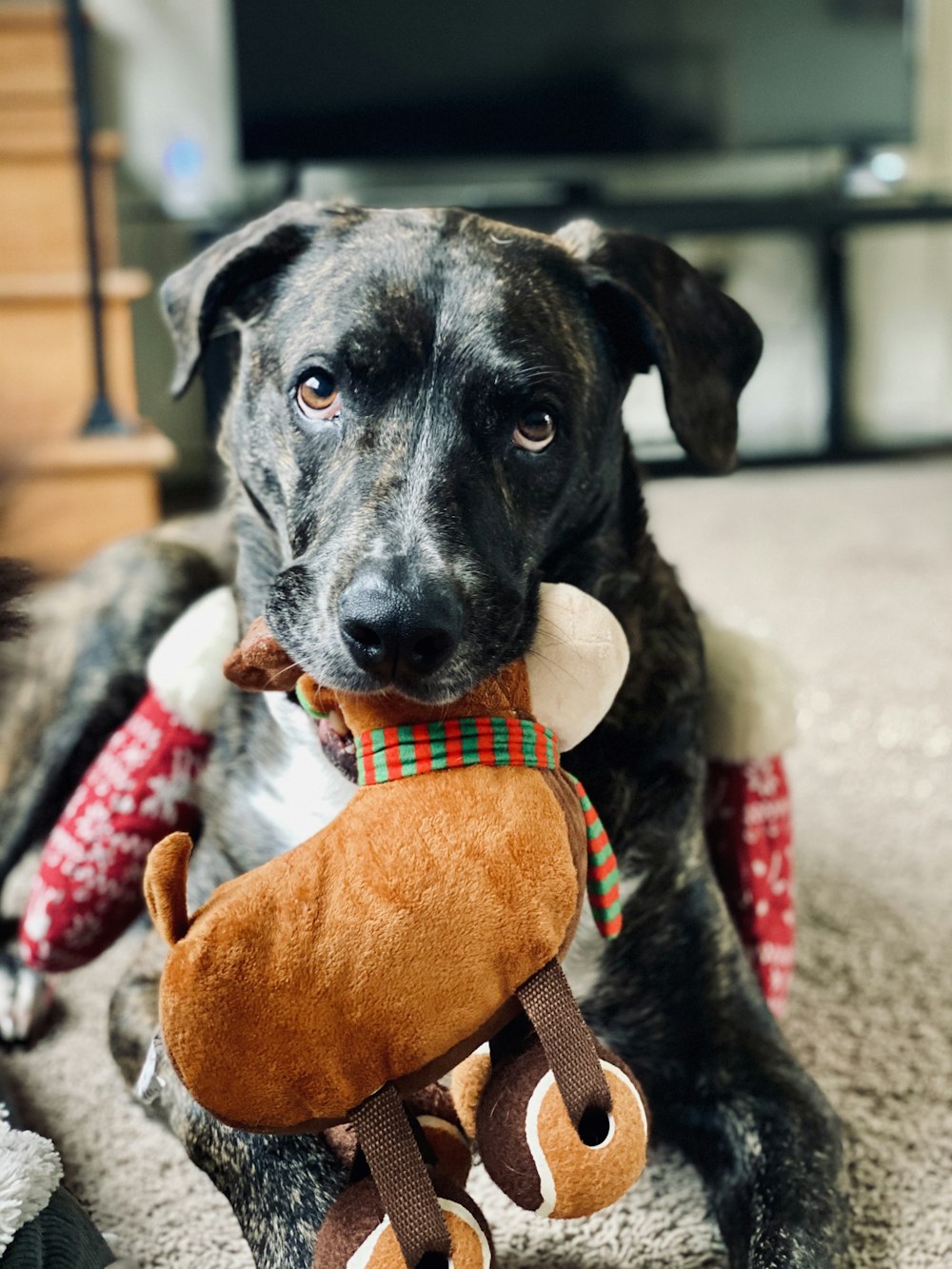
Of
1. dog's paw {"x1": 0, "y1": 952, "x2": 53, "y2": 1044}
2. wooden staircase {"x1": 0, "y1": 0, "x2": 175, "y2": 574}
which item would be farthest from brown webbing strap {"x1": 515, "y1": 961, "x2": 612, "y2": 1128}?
wooden staircase {"x1": 0, "y1": 0, "x2": 175, "y2": 574}

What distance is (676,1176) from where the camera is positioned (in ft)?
3.90

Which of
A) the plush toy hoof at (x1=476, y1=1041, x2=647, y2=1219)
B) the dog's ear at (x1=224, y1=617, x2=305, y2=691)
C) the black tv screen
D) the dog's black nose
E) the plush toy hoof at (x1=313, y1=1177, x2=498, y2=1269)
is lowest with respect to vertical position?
the plush toy hoof at (x1=313, y1=1177, x2=498, y2=1269)

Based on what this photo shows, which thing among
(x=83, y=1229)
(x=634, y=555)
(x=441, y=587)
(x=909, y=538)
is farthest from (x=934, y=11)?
(x=83, y=1229)

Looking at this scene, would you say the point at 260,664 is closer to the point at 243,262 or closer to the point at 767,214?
the point at 243,262

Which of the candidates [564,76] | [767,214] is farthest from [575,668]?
[564,76]

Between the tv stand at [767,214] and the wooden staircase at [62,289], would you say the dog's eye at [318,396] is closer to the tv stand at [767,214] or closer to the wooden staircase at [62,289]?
the wooden staircase at [62,289]

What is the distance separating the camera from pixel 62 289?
3.48 m

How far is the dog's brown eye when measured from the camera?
3.67 ft

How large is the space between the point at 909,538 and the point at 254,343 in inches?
111

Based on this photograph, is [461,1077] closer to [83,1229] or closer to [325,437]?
[83,1229]

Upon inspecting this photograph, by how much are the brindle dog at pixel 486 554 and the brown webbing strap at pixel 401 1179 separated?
19 centimetres

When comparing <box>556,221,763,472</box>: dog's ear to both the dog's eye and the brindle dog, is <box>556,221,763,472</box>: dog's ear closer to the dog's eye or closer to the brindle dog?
the brindle dog

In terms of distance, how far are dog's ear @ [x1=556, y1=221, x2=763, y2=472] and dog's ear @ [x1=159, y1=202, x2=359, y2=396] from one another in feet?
0.80

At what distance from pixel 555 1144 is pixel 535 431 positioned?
1.90 feet
